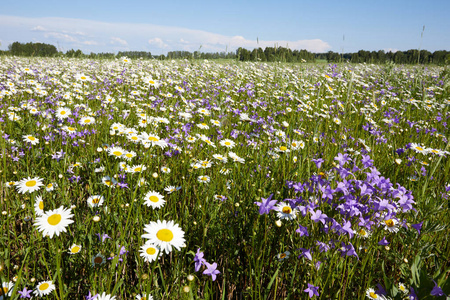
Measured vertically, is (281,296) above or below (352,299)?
below

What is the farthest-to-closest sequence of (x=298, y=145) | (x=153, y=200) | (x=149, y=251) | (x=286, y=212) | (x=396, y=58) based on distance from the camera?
1. (x=396, y=58)
2. (x=298, y=145)
3. (x=153, y=200)
4. (x=286, y=212)
5. (x=149, y=251)

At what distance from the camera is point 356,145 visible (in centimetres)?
327

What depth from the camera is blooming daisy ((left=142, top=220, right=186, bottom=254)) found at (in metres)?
1.21

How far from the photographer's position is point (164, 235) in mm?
1274

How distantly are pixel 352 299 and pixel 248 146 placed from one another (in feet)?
A: 6.60

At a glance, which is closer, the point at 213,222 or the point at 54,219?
the point at 54,219

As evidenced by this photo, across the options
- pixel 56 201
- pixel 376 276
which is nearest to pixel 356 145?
pixel 376 276

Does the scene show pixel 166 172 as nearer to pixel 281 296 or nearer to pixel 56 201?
pixel 56 201

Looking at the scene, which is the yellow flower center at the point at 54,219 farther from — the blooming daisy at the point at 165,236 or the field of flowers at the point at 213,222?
the blooming daisy at the point at 165,236

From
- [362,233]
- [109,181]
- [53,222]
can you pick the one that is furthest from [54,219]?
[362,233]

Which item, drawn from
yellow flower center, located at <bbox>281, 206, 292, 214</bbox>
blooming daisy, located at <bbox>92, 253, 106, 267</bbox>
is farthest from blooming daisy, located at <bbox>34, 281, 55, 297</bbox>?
yellow flower center, located at <bbox>281, 206, 292, 214</bbox>

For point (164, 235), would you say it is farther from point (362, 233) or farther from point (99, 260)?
point (362, 233)

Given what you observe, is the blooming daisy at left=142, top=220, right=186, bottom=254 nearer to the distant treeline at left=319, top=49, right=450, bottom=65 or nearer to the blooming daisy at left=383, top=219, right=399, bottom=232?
the blooming daisy at left=383, top=219, right=399, bottom=232

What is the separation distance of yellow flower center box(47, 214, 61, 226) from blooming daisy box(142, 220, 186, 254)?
17.7 inches
